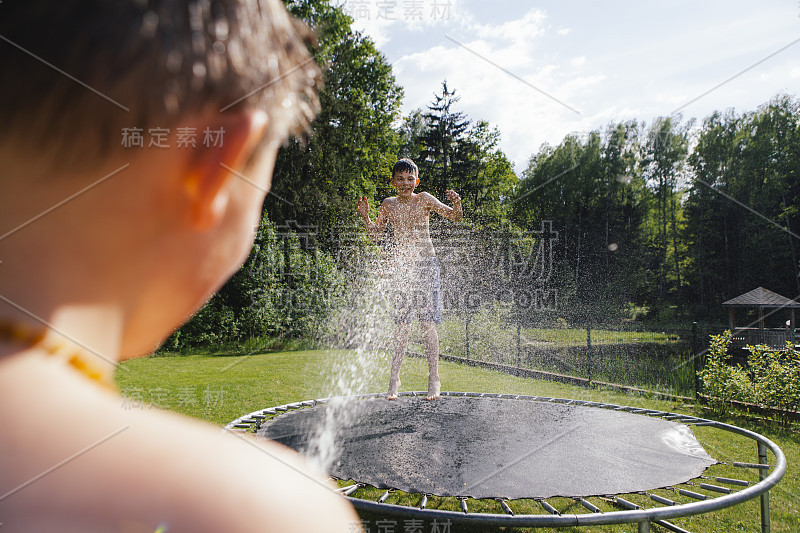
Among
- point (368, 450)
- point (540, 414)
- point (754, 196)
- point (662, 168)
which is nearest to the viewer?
point (368, 450)

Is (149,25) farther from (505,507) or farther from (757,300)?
(757,300)

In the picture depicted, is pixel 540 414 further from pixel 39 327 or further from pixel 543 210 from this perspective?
pixel 543 210

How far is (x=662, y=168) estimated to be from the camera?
25.1m

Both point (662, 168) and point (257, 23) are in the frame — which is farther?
point (662, 168)

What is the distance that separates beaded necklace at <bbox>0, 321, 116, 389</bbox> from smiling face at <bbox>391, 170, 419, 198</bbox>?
3.51 metres

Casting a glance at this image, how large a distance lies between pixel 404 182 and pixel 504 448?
1.93 m

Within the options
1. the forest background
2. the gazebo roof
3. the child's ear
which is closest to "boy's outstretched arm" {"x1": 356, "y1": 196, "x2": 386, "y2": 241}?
the child's ear

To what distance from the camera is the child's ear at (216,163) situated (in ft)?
0.80

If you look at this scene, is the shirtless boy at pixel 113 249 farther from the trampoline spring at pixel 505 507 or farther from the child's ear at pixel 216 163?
the trampoline spring at pixel 505 507

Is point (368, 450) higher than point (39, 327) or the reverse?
the reverse

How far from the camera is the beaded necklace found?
193mm

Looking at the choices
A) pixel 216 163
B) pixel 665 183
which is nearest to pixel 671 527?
pixel 216 163

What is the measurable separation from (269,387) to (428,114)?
13485 mm

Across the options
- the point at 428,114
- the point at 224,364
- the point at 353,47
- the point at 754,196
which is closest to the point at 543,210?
the point at 754,196
